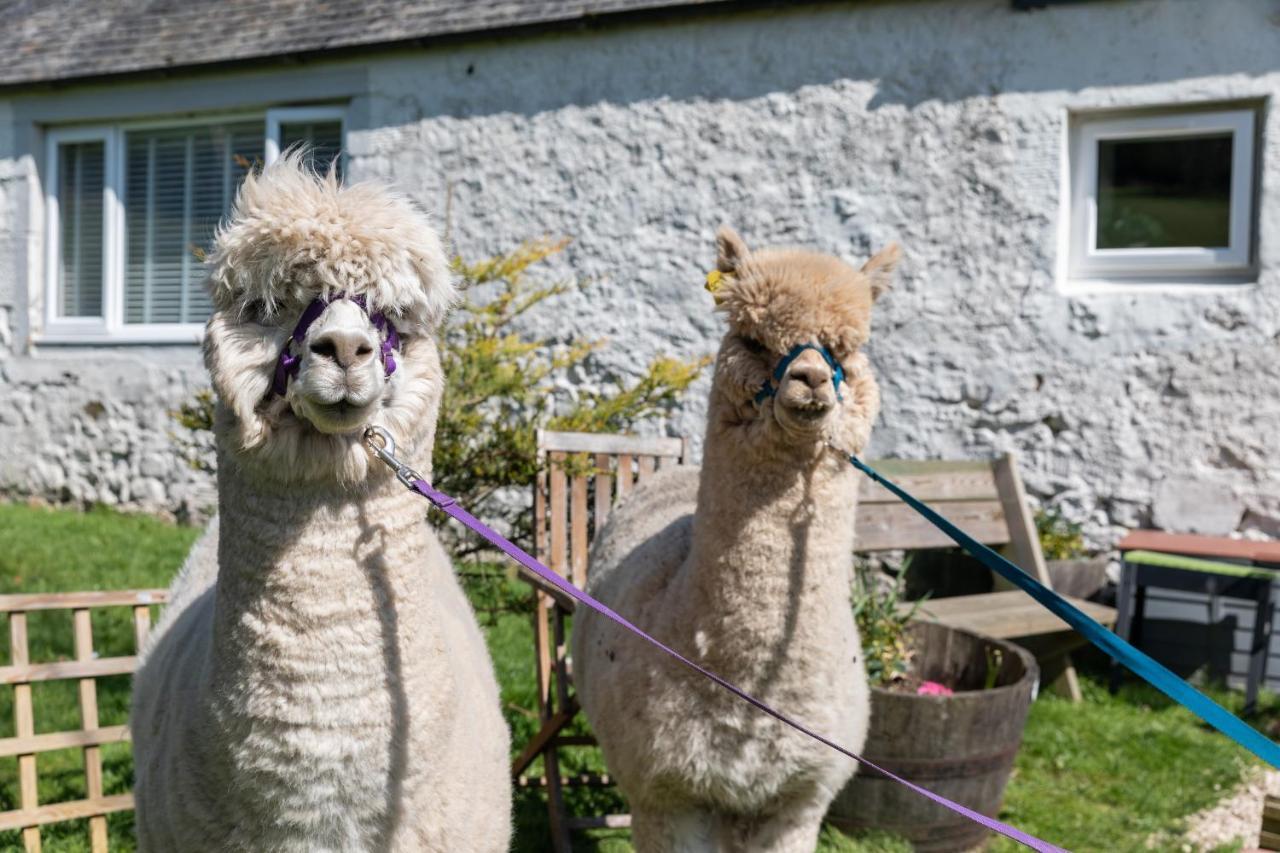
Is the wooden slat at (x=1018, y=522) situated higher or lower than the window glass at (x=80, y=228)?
lower

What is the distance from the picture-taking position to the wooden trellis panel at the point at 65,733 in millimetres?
3684

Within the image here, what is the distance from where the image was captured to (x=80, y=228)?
10.3 meters

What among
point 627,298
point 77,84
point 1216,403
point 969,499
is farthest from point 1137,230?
point 77,84

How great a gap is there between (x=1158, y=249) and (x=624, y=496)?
421 centimetres

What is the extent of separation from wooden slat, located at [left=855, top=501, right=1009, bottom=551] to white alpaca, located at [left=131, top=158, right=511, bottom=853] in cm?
395

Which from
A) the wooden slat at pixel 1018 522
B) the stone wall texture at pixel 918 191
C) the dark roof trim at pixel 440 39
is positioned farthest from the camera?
the dark roof trim at pixel 440 39

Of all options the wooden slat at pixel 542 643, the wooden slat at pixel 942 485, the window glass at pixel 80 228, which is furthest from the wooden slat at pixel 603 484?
the window glass at pixel 80 228

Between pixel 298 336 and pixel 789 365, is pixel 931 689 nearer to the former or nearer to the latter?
pixel 789 365

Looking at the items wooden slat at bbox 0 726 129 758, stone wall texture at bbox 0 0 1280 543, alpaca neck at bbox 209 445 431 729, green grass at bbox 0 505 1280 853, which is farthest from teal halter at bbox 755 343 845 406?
stone wall texture at bbox 0 0 1280 543

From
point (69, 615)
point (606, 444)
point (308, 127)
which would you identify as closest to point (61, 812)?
point (606, 444)

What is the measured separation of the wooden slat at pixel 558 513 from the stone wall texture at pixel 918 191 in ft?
10.4

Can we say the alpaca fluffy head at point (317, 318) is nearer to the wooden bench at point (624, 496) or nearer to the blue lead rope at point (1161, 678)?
the blue lead rope at point (1161, 678)

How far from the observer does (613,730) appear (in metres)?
3.15

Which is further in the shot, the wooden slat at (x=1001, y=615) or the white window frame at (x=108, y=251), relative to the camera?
the white window frame at (x=108, y=251)
